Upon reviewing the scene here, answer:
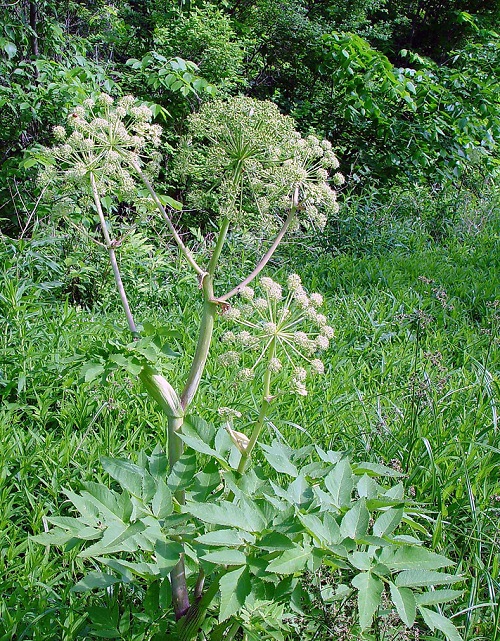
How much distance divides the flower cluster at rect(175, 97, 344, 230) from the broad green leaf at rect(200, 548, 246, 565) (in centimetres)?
90

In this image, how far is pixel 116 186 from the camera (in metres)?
2.05

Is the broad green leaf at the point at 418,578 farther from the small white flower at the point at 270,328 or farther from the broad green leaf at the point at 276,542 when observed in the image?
the small white flower at the point at 270,328

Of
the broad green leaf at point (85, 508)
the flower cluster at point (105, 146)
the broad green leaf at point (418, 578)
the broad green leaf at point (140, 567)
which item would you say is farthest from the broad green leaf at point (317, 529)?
the flower cluster at point (105, 146)

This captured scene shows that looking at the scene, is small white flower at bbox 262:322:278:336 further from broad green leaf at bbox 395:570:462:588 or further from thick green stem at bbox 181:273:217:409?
broad green leaf at bbox 395:570:462:588

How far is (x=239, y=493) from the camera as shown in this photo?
57.7 inches

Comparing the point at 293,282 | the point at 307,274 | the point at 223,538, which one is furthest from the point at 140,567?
the point at 307,274

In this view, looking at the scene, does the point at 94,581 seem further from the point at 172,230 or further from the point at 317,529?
the point at 172,230

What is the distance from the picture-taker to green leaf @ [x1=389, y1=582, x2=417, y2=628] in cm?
137

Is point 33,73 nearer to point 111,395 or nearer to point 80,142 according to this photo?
point 111,395

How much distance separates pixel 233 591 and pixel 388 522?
17.4 inches

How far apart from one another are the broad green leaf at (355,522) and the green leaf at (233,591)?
0.85 ft

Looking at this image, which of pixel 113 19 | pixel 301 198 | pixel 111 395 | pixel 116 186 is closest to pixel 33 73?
pixel 113 19

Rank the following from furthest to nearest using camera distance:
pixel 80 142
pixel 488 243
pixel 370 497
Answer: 1. pixel 488 243
2. pixel 80 142
3. pixel 370 497

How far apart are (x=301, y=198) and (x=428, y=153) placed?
7327mm
